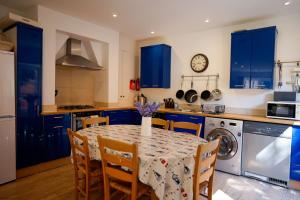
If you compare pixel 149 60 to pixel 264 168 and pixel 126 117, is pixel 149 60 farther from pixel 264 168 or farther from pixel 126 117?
pixel 264 168

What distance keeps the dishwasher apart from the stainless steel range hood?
3.00 meters

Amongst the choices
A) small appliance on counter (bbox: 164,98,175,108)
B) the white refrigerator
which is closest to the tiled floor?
small appliance on counter (bbox: 164,98,175,108)

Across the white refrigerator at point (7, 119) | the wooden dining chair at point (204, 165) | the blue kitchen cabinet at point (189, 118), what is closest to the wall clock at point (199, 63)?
the blue kitchen cabinet at point (189, 118)

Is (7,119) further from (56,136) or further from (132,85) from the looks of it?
(132,85)

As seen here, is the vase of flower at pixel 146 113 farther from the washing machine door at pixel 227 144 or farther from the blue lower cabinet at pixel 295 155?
the blue lower cabinet at pixel 295 155

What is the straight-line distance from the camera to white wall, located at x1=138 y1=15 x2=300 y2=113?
3.07 meters

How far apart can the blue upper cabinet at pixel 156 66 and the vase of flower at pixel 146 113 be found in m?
2.24

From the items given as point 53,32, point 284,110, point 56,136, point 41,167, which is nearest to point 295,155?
point 284,110

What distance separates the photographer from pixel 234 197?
2297mm

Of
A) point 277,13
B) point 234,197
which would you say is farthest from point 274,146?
point 277,13

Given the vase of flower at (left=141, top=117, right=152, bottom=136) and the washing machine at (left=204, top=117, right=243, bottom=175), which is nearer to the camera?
the vase of flower at (left=141, top=117, right=152, bottom=136)

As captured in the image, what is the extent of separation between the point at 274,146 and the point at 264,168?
36cm

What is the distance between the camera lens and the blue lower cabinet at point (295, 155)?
249 cm

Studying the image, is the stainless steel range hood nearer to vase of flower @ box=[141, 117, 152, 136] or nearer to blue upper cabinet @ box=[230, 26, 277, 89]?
vase of flower @ box=[141, 117, 152, 136]
